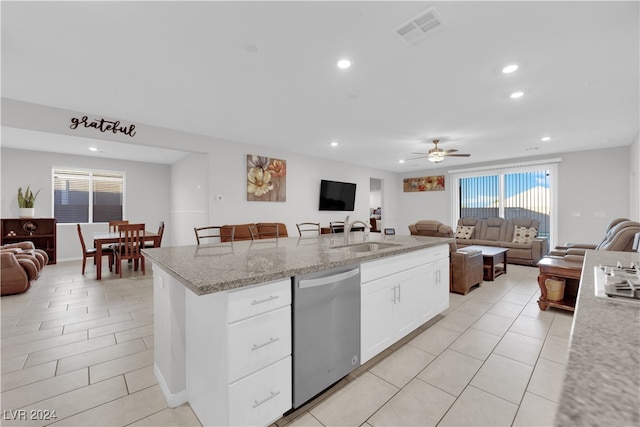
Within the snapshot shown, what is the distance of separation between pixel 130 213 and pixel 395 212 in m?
8.12

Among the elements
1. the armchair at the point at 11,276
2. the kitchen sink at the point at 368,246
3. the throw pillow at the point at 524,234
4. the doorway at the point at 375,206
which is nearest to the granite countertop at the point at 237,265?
the kitchen sink at the point at 368,246

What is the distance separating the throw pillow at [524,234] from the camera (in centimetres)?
606

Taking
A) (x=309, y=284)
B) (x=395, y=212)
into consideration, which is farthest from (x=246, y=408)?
(x=395, y=212)

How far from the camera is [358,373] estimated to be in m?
1.98

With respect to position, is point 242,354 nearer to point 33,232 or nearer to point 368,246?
point 368,246

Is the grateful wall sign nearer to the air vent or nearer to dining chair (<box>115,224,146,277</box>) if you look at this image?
dining chair (<box>115,224,146,277</box>)

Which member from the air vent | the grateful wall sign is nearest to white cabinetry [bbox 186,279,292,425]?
the air vent

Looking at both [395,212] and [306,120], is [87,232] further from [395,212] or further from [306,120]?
[395,212]

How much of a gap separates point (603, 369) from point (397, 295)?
1758 millimetres

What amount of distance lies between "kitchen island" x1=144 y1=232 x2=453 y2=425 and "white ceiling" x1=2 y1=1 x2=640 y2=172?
1.74m

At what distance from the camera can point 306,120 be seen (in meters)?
4.24

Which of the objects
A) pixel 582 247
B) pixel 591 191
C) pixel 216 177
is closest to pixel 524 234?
pixel 582 247

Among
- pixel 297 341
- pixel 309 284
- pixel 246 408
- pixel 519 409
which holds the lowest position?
pixel 519 409

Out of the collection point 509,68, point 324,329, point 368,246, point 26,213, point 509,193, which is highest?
point 509,68
